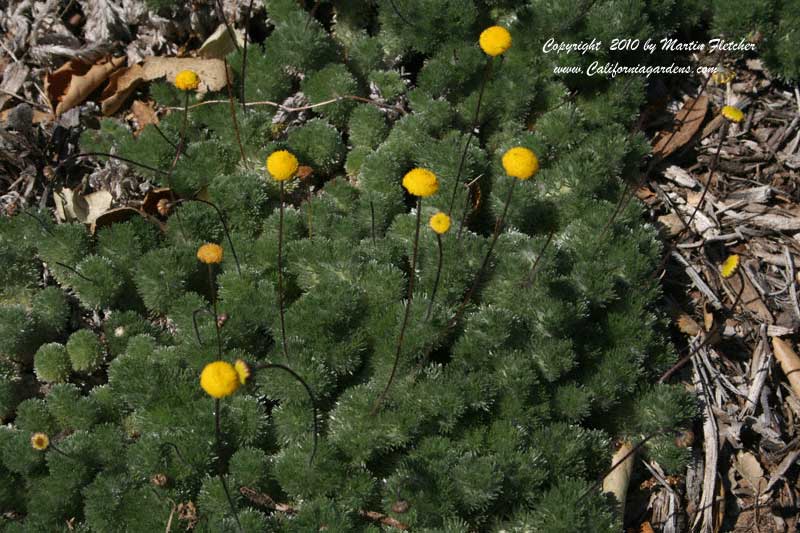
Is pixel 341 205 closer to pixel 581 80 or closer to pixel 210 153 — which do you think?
pixel 210 153

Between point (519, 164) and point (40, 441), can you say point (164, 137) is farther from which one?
point (519, 164)

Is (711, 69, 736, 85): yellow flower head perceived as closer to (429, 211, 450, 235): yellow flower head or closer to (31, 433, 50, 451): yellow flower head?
(429, 211, 450, 235): yellow flower head

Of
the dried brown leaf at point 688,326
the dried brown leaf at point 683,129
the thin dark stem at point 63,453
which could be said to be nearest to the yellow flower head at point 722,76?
the dried brown leaf at point 683,129

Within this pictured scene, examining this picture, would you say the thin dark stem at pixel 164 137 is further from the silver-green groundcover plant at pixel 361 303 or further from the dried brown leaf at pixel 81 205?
the dried brown leaf at pixel 81 205

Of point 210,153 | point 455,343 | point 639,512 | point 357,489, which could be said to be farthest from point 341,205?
point 639,512

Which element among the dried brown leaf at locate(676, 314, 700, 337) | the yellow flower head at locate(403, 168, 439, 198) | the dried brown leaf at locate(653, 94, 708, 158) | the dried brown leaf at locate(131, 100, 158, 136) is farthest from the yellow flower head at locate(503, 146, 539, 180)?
the dried brown leaf at locate(131, 100, 158, 136)
